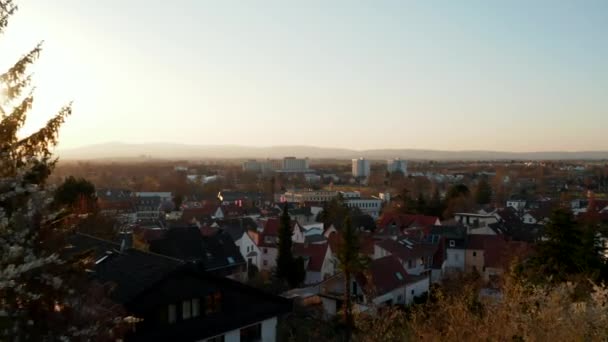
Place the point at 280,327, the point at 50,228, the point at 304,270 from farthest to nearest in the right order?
the point at 304,270
the point at 280,327
the point at 50,228

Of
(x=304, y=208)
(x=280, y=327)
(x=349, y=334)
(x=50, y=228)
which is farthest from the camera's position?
(x=304, y=208)

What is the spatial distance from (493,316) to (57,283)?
735 cm

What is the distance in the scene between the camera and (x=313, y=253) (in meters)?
31.2

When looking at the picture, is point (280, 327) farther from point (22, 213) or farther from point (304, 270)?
point (22, 213)

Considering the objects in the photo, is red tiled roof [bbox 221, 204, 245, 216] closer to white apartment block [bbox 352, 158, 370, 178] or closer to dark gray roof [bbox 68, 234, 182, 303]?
dark gray roof [bbox 68, 234, 182, 303]

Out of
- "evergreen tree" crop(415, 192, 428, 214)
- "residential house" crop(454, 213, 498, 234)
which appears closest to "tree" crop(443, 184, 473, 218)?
"residential house" crop(454, 213, 498, 234)

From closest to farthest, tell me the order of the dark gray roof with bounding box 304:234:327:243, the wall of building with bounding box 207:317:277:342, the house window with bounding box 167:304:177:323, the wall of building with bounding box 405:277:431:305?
the house window with bounding box 167:304:177:323, the wall of building with bounding box 207:317:277:342, the wall of building with bounding box 405:277:431:305, the dark gray roof with bounding box 304:234:327:243

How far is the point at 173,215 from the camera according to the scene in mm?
63031

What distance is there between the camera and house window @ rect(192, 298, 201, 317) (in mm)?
11945

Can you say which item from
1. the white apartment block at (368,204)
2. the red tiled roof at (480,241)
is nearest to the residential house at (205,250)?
the red tiled roof at (480,241)

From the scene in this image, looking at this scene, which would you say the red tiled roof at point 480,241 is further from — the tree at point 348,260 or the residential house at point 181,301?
the residential house at point 181,301

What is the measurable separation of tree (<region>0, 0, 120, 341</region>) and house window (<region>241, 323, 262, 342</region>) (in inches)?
231

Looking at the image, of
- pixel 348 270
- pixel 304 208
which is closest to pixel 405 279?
pixel 348 270

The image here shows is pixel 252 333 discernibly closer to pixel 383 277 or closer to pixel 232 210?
pixel 383 277
